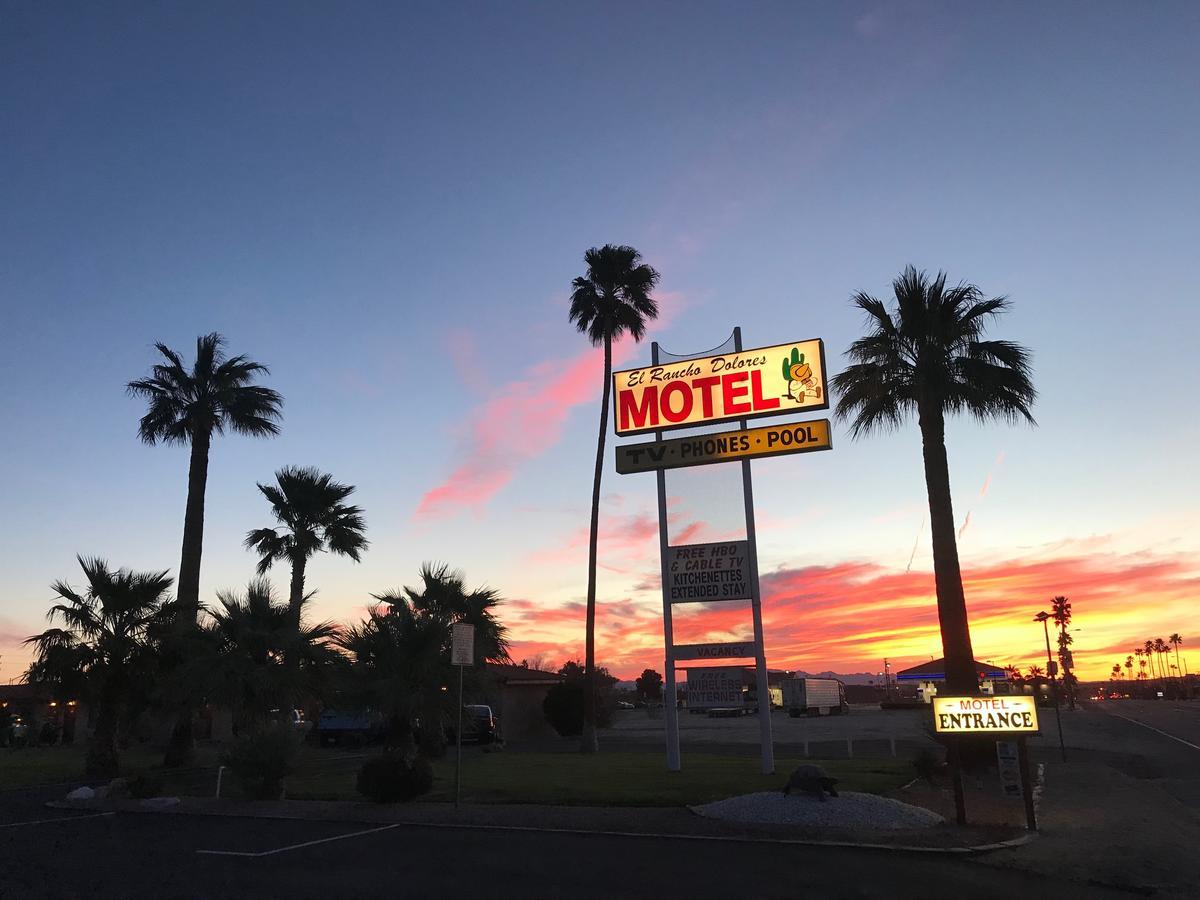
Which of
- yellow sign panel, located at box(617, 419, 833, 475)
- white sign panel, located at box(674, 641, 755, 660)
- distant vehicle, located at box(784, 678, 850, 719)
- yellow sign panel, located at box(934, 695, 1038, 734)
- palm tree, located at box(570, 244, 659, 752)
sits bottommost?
distant vehicle, located at box(784, 678, 850, 719)

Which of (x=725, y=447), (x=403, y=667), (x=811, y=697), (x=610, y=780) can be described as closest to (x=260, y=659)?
(x=403, y=667)

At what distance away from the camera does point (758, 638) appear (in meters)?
20.3

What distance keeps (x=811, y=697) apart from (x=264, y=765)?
2003 inches

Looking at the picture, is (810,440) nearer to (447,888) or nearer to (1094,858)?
(1094,858)

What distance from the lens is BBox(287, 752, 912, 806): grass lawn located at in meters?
15.5

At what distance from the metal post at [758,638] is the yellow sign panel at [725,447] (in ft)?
1.48

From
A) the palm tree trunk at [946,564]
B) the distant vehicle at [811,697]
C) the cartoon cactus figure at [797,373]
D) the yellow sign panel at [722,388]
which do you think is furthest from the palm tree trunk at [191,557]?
the distant vehicle at [811,697]

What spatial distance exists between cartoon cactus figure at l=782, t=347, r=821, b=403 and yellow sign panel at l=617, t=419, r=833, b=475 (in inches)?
31.1

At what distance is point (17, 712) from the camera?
60438mm

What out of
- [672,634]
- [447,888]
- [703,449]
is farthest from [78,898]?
[703,449]

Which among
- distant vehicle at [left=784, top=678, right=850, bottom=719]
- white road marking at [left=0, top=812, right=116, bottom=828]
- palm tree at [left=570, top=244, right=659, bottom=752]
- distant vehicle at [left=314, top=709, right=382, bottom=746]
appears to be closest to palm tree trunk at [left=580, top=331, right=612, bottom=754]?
palm tree at [left=570, top=244, right=659, bottom=752]

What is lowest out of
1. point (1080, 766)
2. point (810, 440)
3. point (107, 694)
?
point (1080, 766)

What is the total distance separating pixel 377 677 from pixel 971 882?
48.5 ft

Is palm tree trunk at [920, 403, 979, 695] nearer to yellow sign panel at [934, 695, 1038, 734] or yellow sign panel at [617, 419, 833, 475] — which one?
yellow sign panel at [617, 419, 833, 475]
